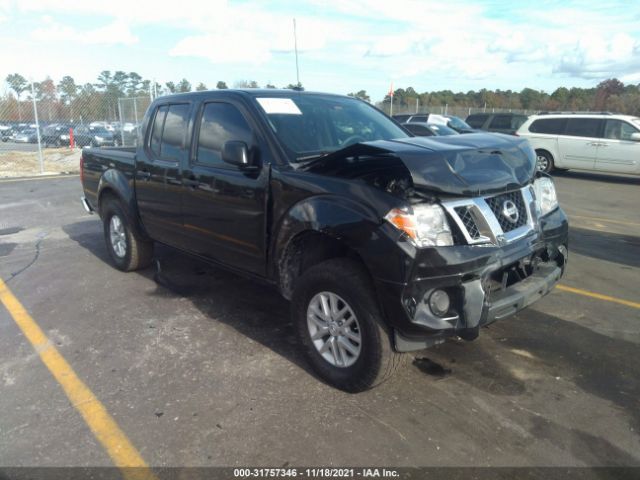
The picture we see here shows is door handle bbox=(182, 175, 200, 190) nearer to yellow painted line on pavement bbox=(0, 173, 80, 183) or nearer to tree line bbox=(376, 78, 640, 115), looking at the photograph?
yellow painted line on pavement bbox=(0, 173, 80, 183)

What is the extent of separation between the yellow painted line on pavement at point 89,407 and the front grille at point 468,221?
216 cm

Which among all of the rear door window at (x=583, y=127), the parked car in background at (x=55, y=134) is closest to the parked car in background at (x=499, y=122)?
the rear door window at (x=583, y=127)

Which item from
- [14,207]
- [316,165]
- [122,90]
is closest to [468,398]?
[316,165]

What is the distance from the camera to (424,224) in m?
2.79

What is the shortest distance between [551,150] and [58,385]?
14.3m

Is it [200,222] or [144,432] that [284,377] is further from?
[200,222]

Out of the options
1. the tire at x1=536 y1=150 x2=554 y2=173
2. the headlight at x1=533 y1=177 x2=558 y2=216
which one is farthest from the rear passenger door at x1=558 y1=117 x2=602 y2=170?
the headlight at x1=533 y1=177 x2=558 y2=216

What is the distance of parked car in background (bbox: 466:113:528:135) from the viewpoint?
18.4 meters

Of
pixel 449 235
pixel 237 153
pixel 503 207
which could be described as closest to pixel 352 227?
pixel 449 235

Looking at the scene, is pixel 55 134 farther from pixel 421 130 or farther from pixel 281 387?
pixel 281 387

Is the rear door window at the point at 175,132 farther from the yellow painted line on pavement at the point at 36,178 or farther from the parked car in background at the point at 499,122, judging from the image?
the parked car in background at the point at 499,122

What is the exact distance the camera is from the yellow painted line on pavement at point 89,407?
2.63 m

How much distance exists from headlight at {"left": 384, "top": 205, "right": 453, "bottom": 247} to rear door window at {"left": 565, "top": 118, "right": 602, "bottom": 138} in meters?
13.0

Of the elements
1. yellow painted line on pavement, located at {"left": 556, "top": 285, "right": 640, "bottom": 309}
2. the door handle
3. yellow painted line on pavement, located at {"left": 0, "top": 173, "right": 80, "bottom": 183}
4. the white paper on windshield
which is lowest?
yellow painted line on pavement, located at {"left": 556, "top": 285, "right": 640, "bottom": 309}
